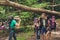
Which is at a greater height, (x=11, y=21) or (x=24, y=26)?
(x=11, y=21)

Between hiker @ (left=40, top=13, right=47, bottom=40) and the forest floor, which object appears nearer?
hiker @ (left=40, top=13, right=47, bottom=40)

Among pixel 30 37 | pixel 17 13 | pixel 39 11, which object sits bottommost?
pixel 30 37

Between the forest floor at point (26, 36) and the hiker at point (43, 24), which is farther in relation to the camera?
the forest floor at point (26, 36)

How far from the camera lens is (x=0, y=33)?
15789 millimetres

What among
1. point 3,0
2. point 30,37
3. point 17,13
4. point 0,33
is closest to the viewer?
point 3,0

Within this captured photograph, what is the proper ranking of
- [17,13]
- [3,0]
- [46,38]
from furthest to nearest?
[17,13]
[46,38]
[3,0]

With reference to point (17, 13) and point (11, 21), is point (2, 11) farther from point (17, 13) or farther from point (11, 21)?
point (11, 21)

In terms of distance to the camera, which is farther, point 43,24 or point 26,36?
point 26,36

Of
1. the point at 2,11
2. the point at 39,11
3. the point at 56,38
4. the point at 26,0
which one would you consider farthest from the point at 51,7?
the point at 39,11

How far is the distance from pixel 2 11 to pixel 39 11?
310 inches

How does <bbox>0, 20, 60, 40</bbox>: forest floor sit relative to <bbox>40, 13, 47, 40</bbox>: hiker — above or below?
below

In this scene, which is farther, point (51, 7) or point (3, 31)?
point (51, 7)

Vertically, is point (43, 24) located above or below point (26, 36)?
above

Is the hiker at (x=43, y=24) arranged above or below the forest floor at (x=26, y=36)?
above
